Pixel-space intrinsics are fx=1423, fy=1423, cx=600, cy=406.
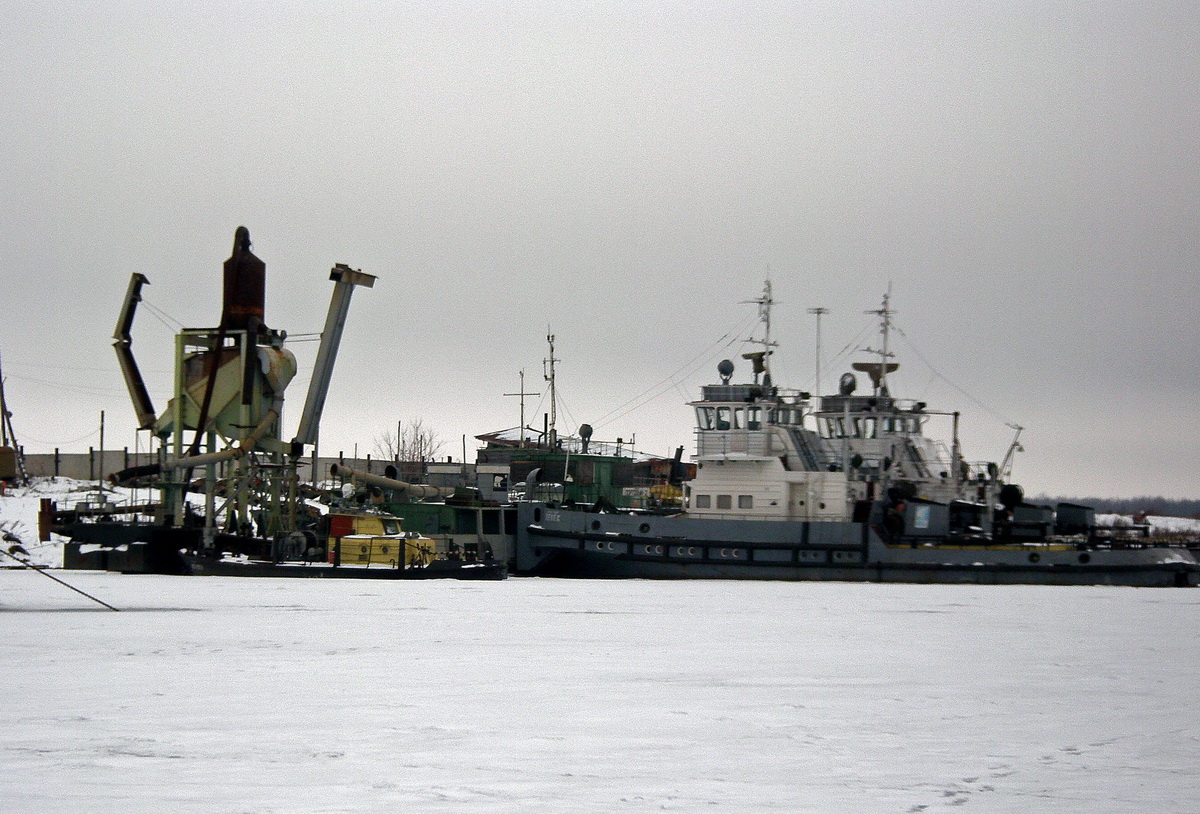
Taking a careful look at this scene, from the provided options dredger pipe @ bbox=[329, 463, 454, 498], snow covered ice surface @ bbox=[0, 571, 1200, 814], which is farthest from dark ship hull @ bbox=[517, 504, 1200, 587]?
snow covered ice surface @ bbox=[0, 571, 1200, 814]

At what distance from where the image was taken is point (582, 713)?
13.6 metres

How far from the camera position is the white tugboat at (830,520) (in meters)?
43.1

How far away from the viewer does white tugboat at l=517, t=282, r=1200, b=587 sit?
43.1 m

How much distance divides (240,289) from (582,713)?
3330 centimetres

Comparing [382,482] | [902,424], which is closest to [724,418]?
[902,424]

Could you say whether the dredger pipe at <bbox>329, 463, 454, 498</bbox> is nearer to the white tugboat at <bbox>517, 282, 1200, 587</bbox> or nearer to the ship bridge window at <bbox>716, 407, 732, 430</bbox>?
the white tugboat at <bbox>517, 282, 1200, 587</bbox>

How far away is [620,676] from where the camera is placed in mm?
16609

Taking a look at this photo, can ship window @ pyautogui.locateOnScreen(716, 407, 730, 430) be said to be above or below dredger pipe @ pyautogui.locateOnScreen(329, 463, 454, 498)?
above

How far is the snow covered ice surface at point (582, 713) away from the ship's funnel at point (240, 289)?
19.0 metres

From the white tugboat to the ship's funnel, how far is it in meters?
10.7

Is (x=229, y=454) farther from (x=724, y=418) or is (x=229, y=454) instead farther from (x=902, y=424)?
(x=902, y=424)

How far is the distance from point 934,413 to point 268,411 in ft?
70.8

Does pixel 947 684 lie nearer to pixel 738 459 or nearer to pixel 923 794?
pixel 923 794

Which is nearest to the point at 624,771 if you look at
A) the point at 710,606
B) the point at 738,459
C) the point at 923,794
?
the point at 923,794
